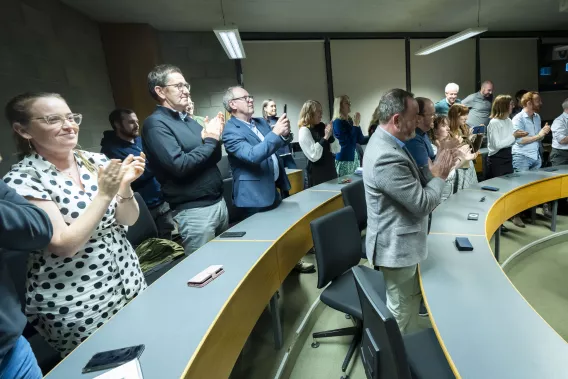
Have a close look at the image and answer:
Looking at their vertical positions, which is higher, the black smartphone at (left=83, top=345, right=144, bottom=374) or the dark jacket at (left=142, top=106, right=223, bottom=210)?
the dark jacket at (left=142, top=106, right=223, bottom=210)

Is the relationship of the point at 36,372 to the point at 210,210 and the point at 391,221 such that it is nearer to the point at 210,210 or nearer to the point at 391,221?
the point at 210,210

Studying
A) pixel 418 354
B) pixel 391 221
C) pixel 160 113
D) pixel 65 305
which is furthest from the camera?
pixel 160 113

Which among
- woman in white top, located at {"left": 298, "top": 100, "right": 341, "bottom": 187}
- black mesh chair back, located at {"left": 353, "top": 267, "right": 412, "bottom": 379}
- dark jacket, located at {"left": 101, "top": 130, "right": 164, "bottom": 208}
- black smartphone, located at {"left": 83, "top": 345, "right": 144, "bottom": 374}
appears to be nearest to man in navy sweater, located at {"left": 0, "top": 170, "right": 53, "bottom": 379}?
black smartphone, located at {"left": 83, "top": 345, "right": 144, "bottom": 374}

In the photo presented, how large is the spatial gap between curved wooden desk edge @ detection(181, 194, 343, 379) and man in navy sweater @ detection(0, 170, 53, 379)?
414 mm

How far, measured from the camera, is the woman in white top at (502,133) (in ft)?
9.70

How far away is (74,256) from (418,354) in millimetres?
1268

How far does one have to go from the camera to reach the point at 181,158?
1555 mm

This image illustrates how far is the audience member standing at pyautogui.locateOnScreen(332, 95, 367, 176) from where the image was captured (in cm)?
326

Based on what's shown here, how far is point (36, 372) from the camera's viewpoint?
824mm

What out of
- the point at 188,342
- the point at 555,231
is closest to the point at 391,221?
the point at 188,342

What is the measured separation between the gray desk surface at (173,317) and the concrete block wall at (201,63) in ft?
12.8

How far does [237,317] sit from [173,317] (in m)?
0.28

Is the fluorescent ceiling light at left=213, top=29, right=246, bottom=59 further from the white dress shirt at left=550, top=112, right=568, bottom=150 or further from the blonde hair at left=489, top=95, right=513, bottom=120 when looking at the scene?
the white dress shirt at left=550, top=112, right=568, bottom=150

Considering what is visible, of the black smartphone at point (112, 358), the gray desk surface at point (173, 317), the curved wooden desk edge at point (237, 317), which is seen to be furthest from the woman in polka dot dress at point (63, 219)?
the curved wooden desk edge at point (237, 317)
